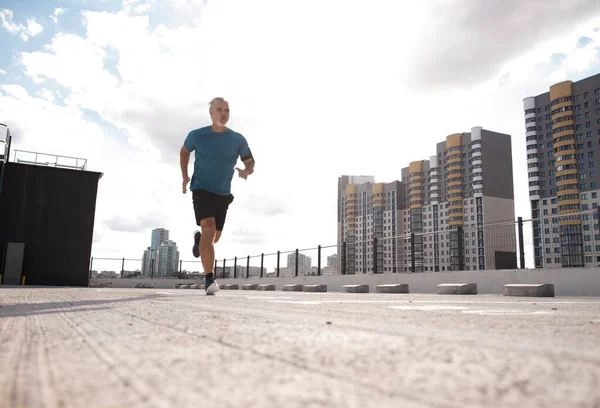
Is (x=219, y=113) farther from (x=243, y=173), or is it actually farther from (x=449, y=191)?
(x=449, y=191)

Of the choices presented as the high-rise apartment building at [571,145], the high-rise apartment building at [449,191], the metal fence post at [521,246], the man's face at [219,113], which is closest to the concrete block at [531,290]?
the metal fence post at [521,246]

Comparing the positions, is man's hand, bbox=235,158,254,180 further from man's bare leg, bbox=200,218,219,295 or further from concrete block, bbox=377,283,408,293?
concrete block, bbox=377,283,408,293

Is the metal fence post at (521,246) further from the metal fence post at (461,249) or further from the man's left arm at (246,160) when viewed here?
the man's left arm at (246,160)

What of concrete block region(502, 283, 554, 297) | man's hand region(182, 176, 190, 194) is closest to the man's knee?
man's hand region(182, 176, 190, 194)

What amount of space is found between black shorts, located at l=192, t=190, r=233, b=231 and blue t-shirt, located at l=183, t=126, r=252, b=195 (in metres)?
0.06

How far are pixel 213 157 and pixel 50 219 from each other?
Result: 68.3 feet

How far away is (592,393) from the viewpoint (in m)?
0.65

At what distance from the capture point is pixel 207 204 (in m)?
4.98

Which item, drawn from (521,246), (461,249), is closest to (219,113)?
(521,246)

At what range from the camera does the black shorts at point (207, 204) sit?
16.3ft

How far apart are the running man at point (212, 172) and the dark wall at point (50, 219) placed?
20.1 metres

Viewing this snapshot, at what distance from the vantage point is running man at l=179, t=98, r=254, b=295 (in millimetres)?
4977

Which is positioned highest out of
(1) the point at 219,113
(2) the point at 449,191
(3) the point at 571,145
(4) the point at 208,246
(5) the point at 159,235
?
(3) the point at 571,145

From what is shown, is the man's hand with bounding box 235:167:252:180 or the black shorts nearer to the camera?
the black shorts
